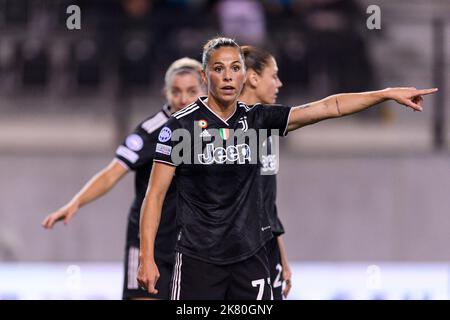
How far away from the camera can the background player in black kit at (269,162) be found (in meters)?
6.32

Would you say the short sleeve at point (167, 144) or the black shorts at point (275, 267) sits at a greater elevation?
the short sleeve at point (167, 144)

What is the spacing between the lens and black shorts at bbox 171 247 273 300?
5.65m

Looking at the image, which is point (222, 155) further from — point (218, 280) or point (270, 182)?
point (270, 182)

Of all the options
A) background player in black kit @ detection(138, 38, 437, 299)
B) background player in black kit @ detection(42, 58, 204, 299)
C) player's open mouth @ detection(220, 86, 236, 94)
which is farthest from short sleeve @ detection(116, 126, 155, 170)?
player's open mouth @ detection(220, 86, 236, 94)

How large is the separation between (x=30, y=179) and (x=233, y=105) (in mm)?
4660

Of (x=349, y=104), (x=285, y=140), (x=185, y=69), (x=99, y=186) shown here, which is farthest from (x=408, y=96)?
(x=285, y=140)

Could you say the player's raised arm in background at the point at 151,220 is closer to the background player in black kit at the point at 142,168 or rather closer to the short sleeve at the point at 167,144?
the short sleeve at the point at 167,144

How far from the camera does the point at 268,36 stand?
420 inches

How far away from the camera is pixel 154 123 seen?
710 centimetres

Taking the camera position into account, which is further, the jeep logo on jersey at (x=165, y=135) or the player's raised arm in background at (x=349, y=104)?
the jeep logo on jersey at (x=165, y=135)

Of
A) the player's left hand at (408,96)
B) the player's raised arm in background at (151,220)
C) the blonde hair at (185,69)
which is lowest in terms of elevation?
the player's raised arm in background at (151,220)

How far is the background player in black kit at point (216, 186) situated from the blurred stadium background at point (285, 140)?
136 inches

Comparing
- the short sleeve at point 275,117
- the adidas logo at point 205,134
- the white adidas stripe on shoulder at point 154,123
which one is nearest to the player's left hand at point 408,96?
the short sleeve at point 275,117

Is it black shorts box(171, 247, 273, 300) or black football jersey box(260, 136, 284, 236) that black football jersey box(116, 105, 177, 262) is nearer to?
black football jersey box(260, 136, 284, 236)
